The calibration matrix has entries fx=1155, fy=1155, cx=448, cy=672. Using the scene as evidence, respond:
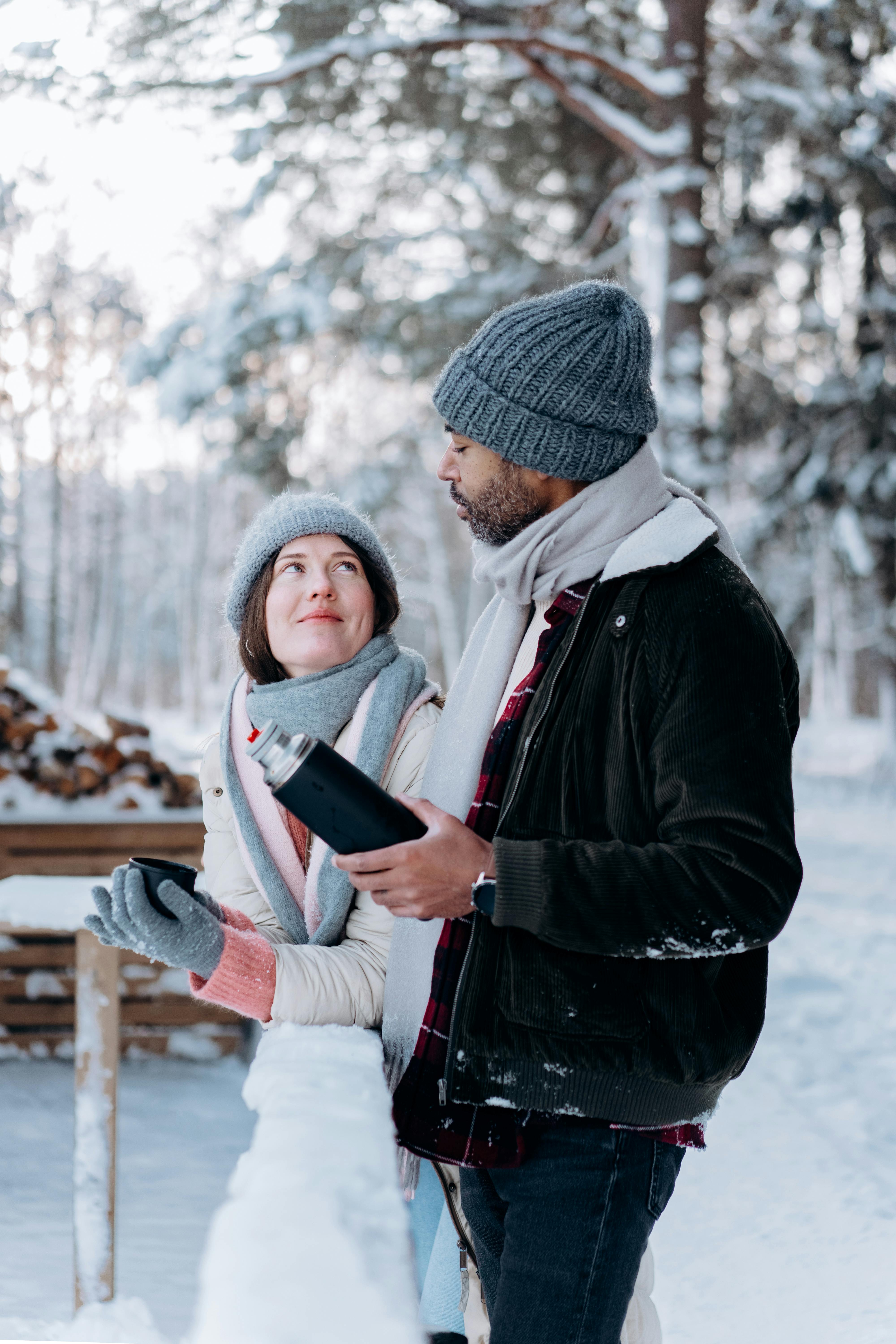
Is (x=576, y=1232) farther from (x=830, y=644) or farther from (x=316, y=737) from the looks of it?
(x=830, y=644)

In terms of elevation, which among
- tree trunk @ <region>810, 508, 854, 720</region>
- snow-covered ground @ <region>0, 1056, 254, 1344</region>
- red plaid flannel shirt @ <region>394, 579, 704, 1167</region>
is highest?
red plaid flannel shirt @ <region>394, 579, 704, 1167</region>

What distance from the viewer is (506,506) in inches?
68.2

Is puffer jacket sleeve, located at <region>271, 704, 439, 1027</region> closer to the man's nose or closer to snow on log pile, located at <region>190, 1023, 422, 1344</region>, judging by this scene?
snow on log pile, located at <region>190, 1023, 422, 1344</region>

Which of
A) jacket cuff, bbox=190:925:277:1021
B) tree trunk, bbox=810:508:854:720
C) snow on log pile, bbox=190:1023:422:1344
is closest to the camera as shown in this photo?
snow on log pile, bbox=190:1023:422:1344

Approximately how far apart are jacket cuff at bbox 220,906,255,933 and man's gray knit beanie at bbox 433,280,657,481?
82 cm

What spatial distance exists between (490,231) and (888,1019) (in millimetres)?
7565

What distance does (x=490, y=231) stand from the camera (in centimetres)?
→ 1034

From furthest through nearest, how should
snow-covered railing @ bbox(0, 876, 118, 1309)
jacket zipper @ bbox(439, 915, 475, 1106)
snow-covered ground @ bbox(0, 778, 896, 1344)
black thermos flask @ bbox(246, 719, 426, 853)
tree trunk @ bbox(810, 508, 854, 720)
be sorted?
1. tree trunk @ bbox(810, 508, 854, 720)
2. snow-covered ground @ bbox(0, 778, 896, 1344)
3. snow-covered railing @ bbox(0, 876, 118, 1309)
4. jacket zipper @ bbox(439, 915, 475, 1106)
5. black thermos flask @ bbox(246, 719, 426, 853)

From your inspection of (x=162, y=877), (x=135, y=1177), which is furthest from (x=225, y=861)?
(x=135, y=1177)

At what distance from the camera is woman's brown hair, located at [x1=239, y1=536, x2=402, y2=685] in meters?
2.10

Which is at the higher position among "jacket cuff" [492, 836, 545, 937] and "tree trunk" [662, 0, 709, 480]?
"tree trunk" [662, 0, 709, 480]

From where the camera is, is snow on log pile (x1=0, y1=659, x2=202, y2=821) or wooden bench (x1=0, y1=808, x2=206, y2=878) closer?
wooden bench (x1=0, y1=808, x2=206, y2=878)

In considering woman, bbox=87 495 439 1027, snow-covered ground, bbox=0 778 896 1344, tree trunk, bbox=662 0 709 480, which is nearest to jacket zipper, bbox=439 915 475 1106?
woman, bbox=87 495 439 1027

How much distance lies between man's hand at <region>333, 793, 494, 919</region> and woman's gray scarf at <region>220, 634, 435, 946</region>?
33 cm
